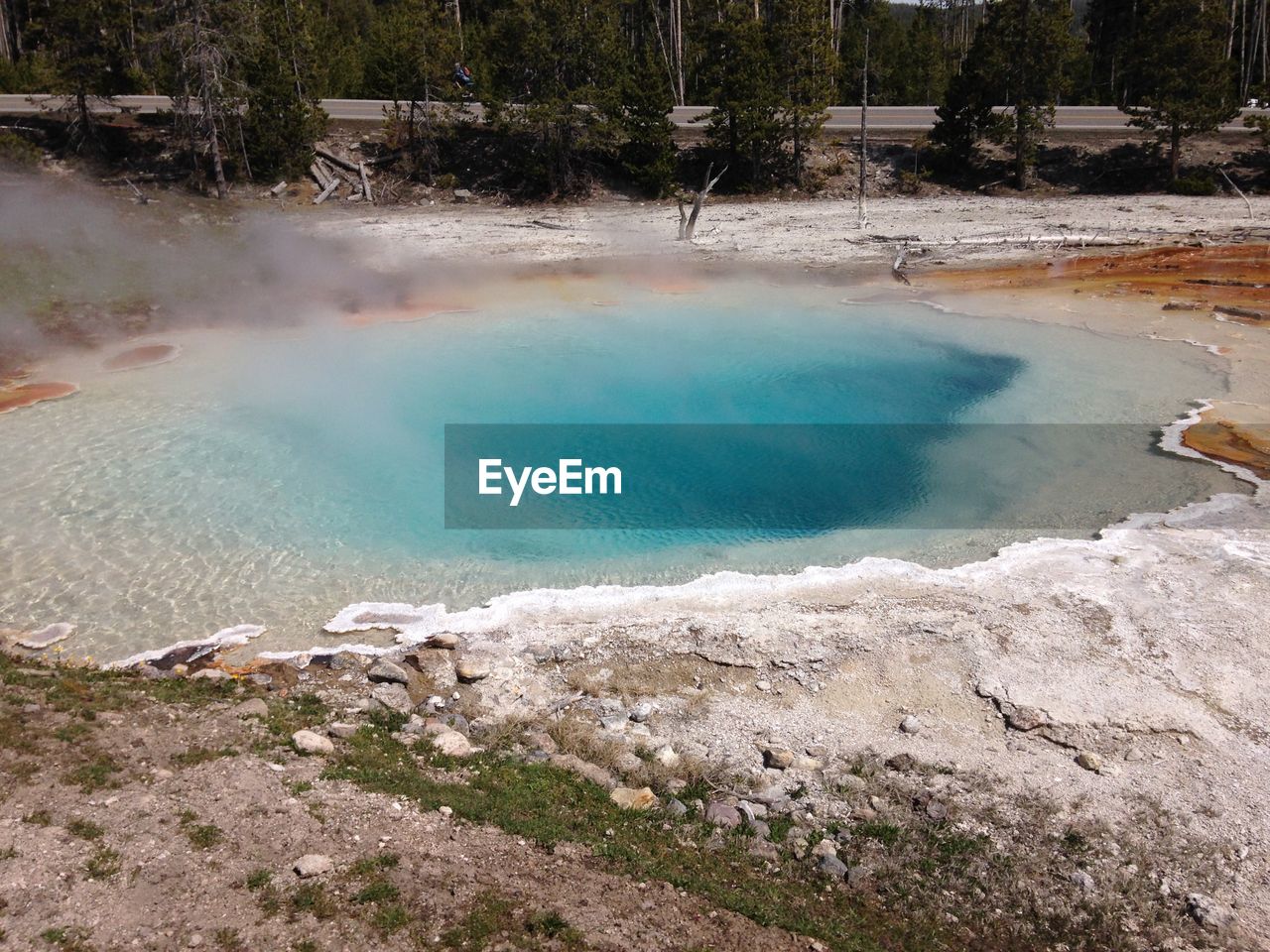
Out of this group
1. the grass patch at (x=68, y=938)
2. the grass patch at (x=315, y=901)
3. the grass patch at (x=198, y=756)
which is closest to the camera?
the grass patch at (x=68, y=938)

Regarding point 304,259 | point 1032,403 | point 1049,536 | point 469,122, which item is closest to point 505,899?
point 1049,536

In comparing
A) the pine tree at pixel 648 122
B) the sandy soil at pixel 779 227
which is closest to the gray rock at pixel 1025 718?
the sandy soil at pixel 779 227

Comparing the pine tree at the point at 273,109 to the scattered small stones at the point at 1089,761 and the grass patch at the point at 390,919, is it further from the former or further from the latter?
the scattered small stones at the point at 1089,761

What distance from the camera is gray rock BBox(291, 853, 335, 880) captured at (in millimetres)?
4891

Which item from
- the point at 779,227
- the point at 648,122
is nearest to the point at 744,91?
the point at 648,122

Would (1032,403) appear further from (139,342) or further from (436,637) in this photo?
(139,342)

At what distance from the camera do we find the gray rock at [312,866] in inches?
193

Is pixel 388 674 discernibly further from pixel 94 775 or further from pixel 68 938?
pixel 68 938

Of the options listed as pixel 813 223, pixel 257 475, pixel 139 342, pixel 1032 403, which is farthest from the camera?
pixel 813 223

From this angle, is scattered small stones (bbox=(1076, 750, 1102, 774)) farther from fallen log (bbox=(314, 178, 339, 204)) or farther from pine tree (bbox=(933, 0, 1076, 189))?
pine tree (bbox=(933, 0, 1076, 189))

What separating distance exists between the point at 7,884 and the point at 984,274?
60.9ft

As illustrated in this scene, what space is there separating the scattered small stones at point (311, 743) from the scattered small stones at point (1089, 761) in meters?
4.97

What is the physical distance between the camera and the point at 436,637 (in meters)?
8.04

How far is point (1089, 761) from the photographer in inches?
257
